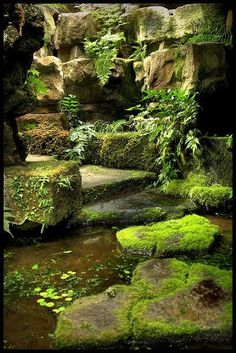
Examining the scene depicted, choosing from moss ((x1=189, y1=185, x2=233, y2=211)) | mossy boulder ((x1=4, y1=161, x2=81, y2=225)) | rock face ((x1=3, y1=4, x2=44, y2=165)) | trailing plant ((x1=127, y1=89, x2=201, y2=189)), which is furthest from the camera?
trailing plant ((x1=127, y1=89, x2=201, y2=189))

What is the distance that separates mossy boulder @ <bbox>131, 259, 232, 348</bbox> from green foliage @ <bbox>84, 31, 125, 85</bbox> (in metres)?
8.54

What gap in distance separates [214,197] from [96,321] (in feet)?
14.8

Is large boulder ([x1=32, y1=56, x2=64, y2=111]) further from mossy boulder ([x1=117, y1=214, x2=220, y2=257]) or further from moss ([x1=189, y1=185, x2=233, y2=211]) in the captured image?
mossy boulder ([x1=117, y1=214, x2=220, y2=257])

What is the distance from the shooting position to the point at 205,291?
378 centimetres

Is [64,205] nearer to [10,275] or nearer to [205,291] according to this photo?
[10,275]

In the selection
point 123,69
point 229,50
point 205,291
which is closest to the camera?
point 205,291

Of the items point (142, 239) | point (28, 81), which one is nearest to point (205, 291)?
point (142, 239)

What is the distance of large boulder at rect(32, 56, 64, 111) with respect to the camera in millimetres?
10656

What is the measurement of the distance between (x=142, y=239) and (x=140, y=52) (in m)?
8.41

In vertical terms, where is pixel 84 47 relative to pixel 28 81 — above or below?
above

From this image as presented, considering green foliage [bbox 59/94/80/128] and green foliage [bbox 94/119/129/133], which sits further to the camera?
green foliage [bbox 59/94/80/128]

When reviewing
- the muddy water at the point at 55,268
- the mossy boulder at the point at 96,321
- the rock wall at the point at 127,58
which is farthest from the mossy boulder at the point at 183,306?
the rock wall at the point at 127,58

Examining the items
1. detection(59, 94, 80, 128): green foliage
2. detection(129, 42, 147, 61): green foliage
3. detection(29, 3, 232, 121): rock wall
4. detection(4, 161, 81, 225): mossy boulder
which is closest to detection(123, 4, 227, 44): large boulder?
detection(29, 3, 232, 121): rock wall

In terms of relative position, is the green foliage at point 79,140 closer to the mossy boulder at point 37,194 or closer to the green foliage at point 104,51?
the green foliage at point 104,51
